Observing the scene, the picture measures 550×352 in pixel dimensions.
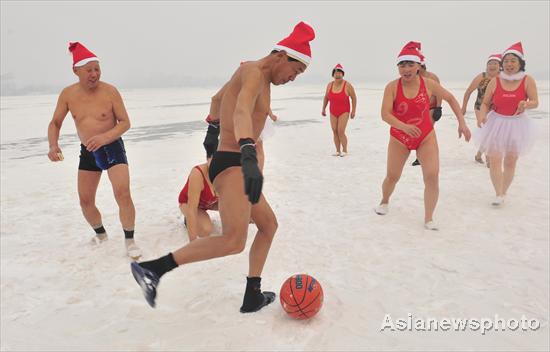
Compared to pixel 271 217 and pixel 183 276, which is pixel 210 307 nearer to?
pixel 183 276

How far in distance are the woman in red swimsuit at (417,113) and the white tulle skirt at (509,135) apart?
119cm

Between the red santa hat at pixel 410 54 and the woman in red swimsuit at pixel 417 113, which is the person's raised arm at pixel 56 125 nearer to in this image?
the woman in red swimsuit at pixel 417 113

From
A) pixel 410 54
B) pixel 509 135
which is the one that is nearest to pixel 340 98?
pixel 509 135

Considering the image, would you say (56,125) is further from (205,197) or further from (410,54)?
(410,54)

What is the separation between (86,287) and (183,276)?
2.94 ft

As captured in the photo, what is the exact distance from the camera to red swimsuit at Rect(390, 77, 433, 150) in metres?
4.67

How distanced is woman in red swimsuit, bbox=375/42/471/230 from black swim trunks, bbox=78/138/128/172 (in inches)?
122

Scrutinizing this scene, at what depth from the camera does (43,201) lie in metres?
6.63

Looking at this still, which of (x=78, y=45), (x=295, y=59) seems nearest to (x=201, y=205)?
(x=78, y=45)

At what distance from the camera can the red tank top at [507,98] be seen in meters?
5.34

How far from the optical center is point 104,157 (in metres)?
4.21

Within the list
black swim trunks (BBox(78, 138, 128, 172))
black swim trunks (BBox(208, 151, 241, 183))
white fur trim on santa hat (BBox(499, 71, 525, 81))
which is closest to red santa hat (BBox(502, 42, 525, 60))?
white fur trim on santa hat (BBox(499, 71, 525, 81))

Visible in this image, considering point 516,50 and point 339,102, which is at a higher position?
point 516,50

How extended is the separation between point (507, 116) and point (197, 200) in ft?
14.7
